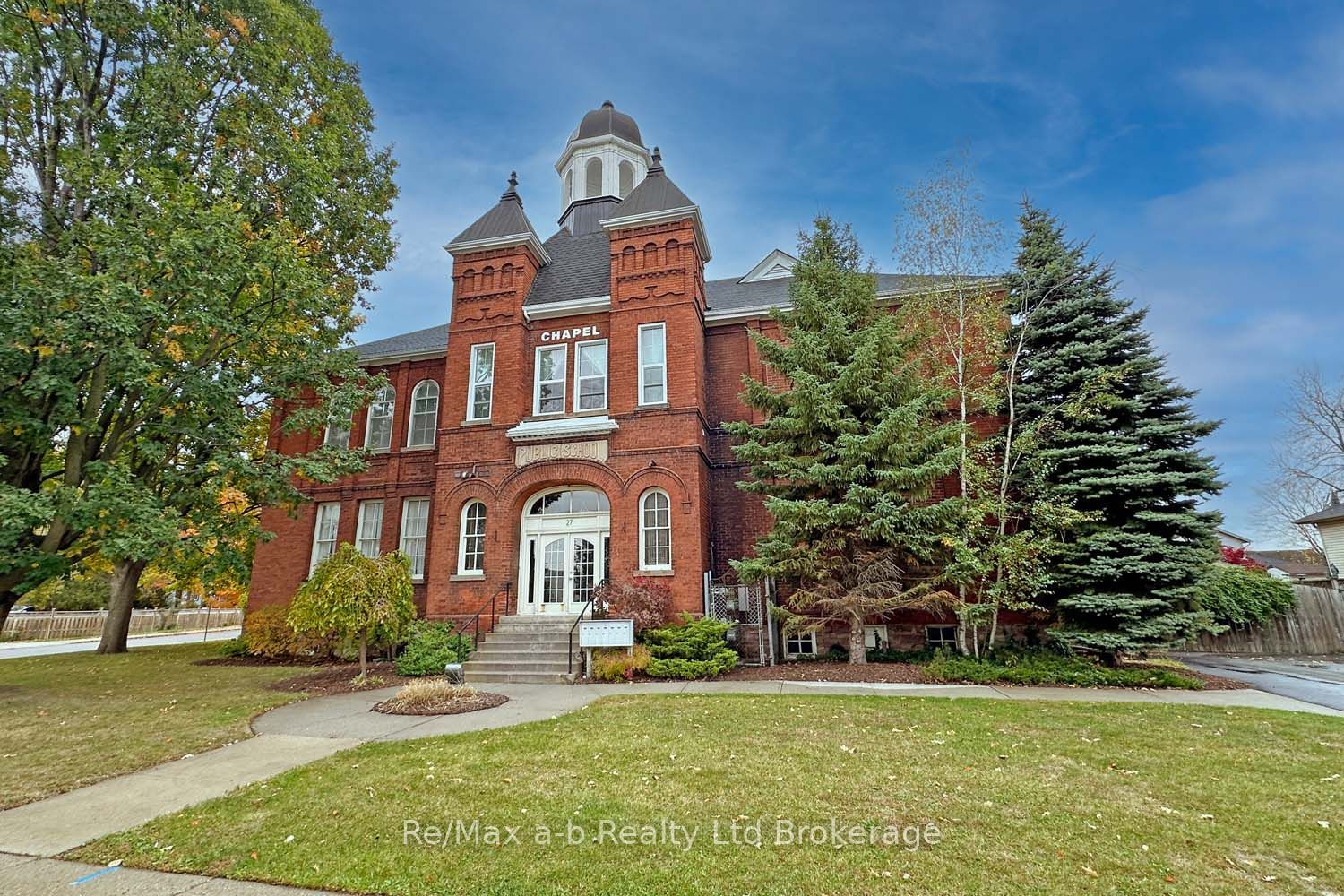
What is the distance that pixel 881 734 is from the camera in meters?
6.62

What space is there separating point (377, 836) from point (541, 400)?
12333mm

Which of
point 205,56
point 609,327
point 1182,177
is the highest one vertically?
point 205,56

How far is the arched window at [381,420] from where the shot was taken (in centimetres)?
1808

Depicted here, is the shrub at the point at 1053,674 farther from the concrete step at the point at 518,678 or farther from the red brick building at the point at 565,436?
the concrete step at the point at 518,678

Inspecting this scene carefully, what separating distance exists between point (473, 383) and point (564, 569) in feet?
18.0

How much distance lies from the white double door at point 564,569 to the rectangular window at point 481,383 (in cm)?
366

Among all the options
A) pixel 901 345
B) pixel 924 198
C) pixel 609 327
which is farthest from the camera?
pixel 609 327

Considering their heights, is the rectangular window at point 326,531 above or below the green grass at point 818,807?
above

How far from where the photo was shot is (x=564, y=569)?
1465cm

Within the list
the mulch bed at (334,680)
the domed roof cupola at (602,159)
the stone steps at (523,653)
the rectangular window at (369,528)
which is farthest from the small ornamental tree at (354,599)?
the domed roof cupola at (602,159)

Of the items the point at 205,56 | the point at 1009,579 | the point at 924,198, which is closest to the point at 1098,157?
the point at 924,198

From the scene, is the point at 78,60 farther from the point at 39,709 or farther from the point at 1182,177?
the point at 1182,177

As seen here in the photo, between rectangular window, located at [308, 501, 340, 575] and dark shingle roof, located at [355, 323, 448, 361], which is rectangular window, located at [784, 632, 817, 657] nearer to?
dark shingle roof, located at [355, 323, 448, 361]

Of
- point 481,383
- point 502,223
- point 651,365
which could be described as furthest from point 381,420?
point 651,365
